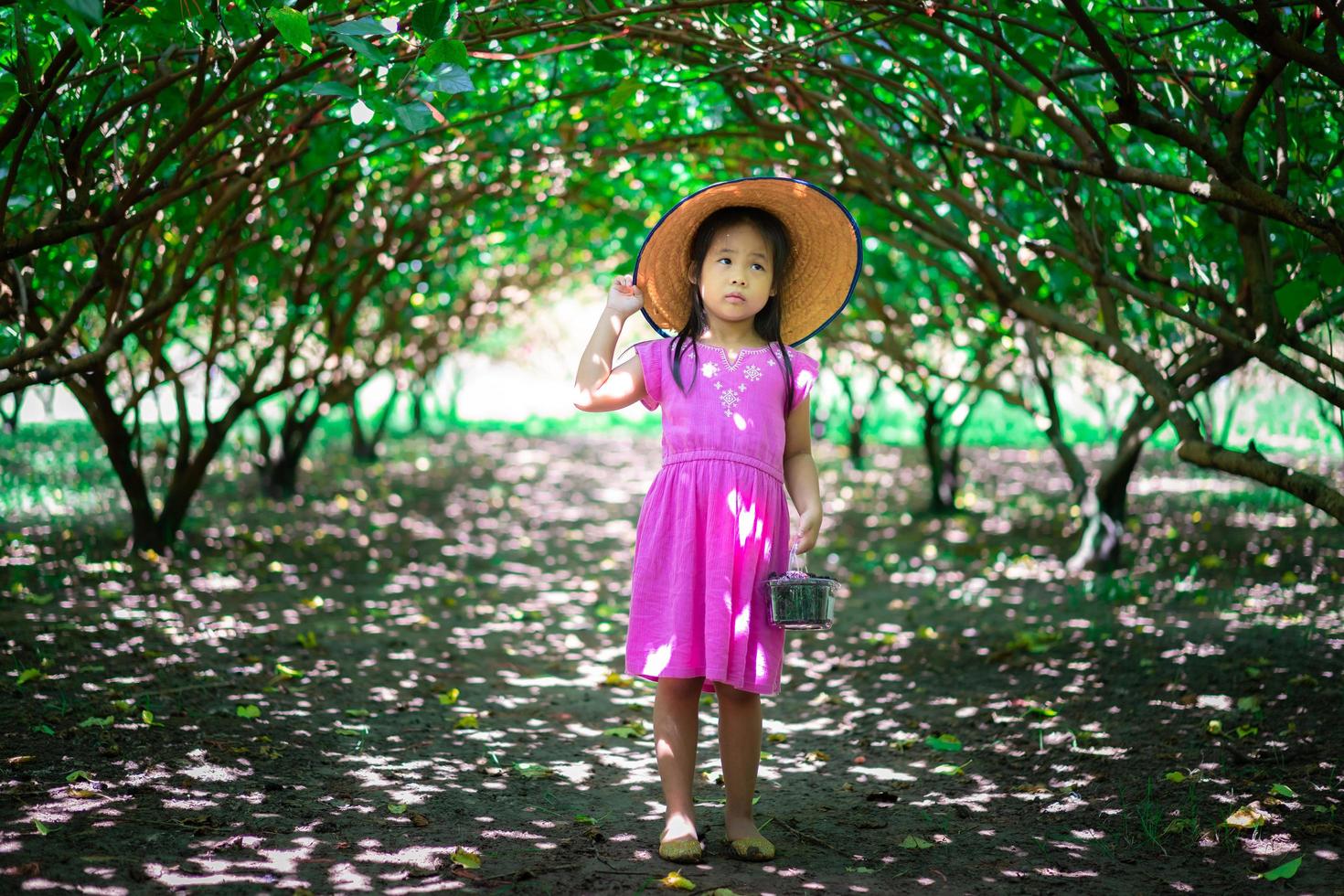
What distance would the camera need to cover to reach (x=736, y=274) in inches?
133

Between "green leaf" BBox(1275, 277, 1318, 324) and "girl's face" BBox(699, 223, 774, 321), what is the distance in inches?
83.1

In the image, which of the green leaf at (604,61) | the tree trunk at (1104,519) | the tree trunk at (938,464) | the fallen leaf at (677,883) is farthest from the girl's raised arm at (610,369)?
the tree trunk at (938,464)

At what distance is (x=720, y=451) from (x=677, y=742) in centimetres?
85

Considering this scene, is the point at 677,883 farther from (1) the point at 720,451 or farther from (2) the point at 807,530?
(1) the point at 720,451

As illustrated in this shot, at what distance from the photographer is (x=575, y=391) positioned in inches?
133

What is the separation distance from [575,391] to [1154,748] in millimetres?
2650

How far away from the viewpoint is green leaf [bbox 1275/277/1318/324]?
4.16 metres

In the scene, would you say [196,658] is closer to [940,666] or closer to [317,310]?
[940,666]

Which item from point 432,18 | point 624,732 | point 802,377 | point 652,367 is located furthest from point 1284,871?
point 432,18

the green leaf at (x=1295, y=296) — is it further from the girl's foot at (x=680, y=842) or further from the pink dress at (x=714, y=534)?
the girl's foot at (x=680, y=842)

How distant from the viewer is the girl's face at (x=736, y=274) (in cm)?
338

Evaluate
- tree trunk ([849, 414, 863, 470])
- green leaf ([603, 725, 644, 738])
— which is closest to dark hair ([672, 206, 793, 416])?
green leaf ([603, 725, 644, 738])

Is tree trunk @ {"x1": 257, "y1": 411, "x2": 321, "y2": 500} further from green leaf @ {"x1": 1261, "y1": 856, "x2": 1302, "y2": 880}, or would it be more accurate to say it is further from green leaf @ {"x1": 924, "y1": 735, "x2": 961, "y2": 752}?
green leaf @ {"x1": 1261, "y1": 856, "x2": 1302, "y2": 880}

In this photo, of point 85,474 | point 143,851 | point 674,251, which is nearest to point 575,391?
point 674,251
